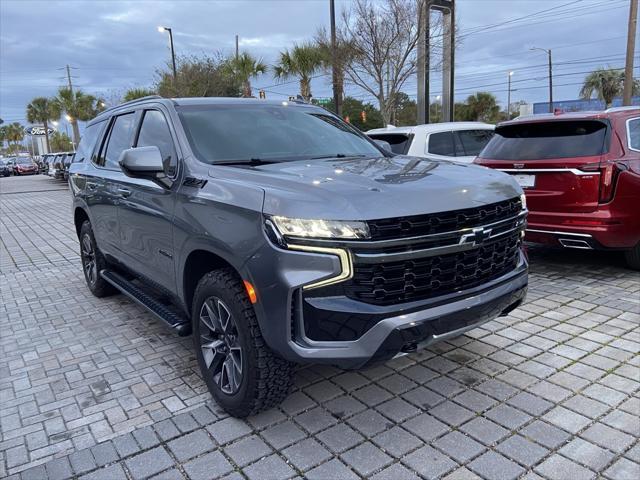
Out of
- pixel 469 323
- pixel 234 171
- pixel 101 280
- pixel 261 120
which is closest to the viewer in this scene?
pixel 469 323

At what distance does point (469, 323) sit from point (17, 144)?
135673mm

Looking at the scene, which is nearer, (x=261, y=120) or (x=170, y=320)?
(x=170, y=320)

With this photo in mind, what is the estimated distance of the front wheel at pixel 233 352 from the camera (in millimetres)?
2734

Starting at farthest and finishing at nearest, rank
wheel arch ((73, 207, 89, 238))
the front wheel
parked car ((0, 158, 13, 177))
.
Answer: parked car ((0, 158, 13, 177)) → wheel arch ((73, 207, 89, 238)) → the front wheel

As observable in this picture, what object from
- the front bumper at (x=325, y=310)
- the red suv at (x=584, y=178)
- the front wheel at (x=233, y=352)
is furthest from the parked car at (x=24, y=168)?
the front bumper at (x=325, y=310)

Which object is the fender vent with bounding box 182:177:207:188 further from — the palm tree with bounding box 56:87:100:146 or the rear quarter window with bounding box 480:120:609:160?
the palm tree with bounding box 56:87:100:146

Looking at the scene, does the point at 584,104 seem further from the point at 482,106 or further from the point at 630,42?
the point at 630,42

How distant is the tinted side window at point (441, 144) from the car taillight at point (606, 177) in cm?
313

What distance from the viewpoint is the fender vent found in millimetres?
3137

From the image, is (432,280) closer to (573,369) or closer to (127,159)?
(573,369)

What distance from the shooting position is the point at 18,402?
3408 mm

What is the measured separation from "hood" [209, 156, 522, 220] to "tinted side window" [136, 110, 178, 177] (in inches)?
17.9

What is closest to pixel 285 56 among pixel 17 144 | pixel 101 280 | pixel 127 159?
pixel 101 280

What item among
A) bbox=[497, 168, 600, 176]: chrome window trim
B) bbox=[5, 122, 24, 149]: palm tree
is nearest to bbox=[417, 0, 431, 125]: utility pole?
bbox=[497, 168, 600, 176]: chrome window trim
